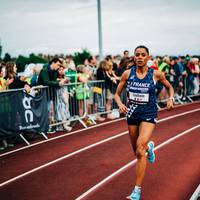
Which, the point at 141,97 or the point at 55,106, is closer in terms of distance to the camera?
the point at 141,97

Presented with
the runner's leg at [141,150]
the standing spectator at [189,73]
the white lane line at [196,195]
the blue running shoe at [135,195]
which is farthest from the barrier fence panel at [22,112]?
the standing spectator at [189,73]

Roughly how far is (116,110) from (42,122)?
4057mm

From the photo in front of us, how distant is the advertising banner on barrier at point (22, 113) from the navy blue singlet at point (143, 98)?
15.9 ft

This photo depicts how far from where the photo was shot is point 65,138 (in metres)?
11.5

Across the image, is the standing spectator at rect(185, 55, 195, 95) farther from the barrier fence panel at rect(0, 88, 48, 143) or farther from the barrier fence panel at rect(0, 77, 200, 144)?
the barrier fence panel at rect(0, 88, 48, 143)

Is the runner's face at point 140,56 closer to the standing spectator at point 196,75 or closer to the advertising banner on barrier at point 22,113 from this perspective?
the advertising banner on barrier at point 22,113

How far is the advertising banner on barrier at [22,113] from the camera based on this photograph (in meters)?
10.3

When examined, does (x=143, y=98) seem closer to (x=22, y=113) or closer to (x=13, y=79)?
(x=22, y=113)

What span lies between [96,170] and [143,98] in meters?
2.28

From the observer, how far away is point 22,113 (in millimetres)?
10836

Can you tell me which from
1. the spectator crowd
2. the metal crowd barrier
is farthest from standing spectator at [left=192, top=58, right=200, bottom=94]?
the metal crowd barrier

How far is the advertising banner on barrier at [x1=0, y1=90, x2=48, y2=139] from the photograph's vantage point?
406 inches

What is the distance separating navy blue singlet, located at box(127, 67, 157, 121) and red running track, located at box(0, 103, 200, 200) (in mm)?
1225

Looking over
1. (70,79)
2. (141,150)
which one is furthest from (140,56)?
(70,79)
